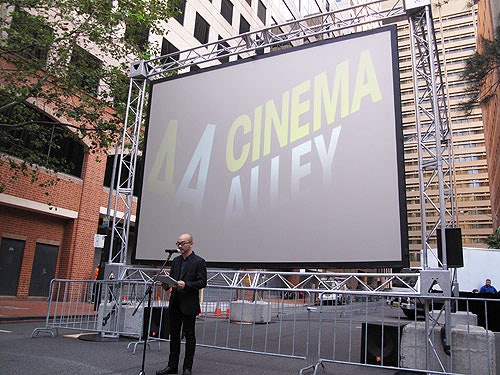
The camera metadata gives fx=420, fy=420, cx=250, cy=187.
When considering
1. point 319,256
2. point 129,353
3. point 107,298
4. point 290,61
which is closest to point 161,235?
point 107,298

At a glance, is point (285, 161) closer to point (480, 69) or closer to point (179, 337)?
point (179, 337)

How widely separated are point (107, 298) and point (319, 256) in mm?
4381

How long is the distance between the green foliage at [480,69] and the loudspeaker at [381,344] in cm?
767

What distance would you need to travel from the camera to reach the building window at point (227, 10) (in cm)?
2744

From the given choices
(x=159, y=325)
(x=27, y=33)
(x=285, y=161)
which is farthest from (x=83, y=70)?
(x=159, y=325)

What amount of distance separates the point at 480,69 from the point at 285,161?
6377mm

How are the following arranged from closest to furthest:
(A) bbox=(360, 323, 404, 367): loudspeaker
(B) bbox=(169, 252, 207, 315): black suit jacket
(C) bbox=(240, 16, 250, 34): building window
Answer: (B) bbox=(169, 252, 207, 315): black suit jacket < (A) bbox=(360, 323, 404, 367): loudspeaker < (C) bbox=(240, 16, 250, 34): building window

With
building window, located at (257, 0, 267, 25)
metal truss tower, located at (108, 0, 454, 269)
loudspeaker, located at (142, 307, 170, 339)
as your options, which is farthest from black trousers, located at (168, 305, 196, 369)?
building window, located at (257, 0, 267, 25)

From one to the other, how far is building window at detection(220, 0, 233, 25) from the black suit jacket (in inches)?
983

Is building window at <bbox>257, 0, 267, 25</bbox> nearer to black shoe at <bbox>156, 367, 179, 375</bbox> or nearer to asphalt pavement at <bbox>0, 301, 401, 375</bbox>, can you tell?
asphalt pavement at <bbox>0, 301, 401, 375</bbox>

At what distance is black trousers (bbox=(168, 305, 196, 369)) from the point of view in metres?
5.29

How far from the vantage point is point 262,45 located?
969 centimetres

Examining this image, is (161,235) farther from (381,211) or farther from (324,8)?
(324,8)

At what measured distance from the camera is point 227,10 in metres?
27.9
